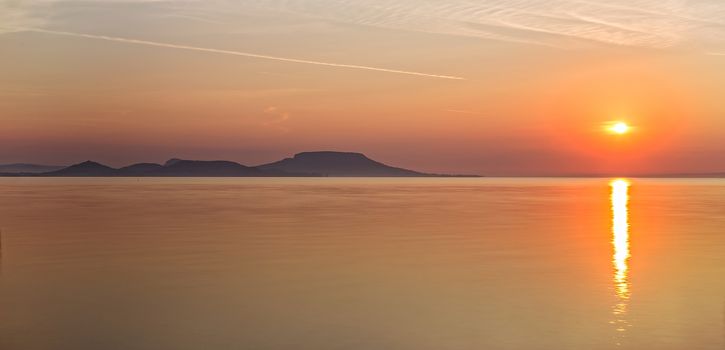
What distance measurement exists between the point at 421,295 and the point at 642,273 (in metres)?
10.9

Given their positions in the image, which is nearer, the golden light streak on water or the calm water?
the calm water

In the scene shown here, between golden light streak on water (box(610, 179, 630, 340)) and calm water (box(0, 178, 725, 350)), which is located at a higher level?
calm water (box(0, 178, 725, 350))

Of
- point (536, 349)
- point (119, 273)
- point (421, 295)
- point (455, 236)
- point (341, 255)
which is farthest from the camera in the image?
point (455, 236)

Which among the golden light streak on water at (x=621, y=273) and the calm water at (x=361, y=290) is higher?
the calm water at (x=361, y=290)

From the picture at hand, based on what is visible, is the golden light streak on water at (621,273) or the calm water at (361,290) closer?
the calm water at (361,290)

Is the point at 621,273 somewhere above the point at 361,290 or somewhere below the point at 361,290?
below

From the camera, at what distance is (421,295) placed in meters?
22.9

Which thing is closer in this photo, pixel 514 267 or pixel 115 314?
pixel 115 314

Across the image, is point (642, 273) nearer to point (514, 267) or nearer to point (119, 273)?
point (514, 267)

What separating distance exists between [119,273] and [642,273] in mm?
20830

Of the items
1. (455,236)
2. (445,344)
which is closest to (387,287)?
(445,344)

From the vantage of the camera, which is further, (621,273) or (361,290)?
(621,273)

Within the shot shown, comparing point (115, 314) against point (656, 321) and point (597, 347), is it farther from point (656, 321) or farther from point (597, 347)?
point (656, 321)

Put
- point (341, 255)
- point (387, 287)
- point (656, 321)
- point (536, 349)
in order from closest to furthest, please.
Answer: point (536, 349)
point (656, 321)
point (387, 287)
point (341, 255)
